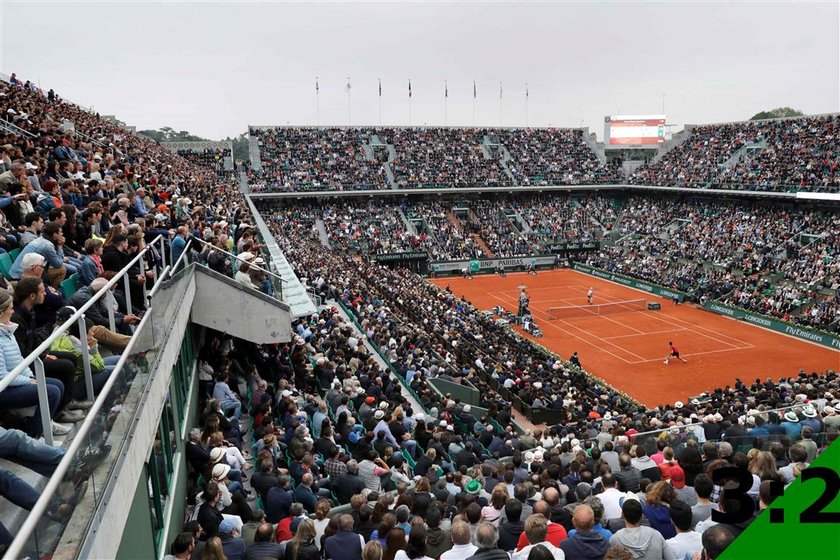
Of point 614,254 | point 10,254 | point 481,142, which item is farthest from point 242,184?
point 10,254

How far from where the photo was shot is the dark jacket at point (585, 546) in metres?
5.75

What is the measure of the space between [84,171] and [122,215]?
4574mm

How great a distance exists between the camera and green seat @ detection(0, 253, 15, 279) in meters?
7.07

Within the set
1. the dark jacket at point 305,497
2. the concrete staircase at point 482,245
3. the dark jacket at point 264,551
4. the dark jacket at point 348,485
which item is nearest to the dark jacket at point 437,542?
the dark jacket at point 264,551

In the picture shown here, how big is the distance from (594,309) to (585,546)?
39.1 metres

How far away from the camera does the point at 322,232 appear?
58.1 metres

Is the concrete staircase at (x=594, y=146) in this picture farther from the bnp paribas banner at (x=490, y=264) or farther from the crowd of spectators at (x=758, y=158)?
the bnp paribas banner at (x=490, y=264)

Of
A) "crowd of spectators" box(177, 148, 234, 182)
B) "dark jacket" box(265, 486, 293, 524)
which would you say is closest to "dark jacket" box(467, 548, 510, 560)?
"dark jacket" box(265, 486, 293, 524)

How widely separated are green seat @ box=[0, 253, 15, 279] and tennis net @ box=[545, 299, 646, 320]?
37.2 meters

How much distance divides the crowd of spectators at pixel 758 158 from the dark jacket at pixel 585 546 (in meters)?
49.5

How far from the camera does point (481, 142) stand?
72188 millimetres

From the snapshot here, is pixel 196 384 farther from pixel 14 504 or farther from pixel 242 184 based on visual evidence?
pixel 242 184

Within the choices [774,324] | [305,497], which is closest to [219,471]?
[305,497]

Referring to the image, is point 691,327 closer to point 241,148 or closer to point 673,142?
point 673,142
